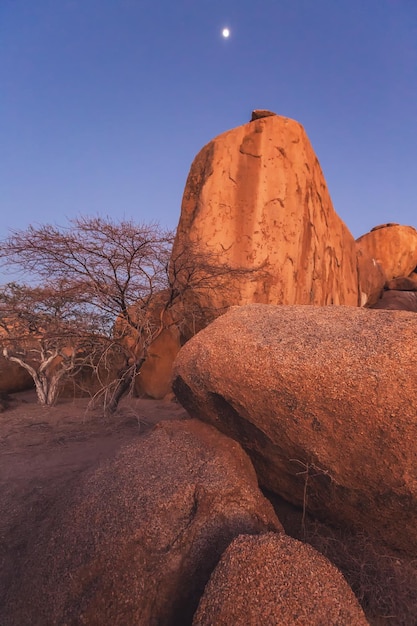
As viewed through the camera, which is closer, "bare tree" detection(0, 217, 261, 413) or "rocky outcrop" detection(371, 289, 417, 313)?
"bare tree" detection(0, 217, 261, 413)

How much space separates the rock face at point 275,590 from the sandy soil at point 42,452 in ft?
3.48

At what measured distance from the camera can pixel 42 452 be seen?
3.42 meters

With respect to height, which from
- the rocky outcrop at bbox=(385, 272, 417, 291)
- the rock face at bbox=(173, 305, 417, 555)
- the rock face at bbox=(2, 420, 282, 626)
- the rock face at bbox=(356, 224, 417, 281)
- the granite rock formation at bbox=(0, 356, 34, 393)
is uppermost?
the rock face at bbox=(356, 224, 417, 281)

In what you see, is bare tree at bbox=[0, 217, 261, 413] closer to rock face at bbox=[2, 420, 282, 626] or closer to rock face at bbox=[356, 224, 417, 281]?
rock face at bbox=[2, 420, 282, 626]

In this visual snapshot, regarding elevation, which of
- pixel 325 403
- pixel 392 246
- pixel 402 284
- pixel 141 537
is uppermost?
pixel 392 246

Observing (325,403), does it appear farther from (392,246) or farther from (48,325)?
(392,246)

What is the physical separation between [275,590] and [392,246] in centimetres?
1436

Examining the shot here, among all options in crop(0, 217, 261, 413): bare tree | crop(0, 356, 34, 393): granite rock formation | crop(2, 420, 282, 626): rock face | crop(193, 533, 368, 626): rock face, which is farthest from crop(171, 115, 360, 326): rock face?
crop(0, 356, 34, 393): granite rock formation

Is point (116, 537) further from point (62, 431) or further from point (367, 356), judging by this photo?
point (62, 431)

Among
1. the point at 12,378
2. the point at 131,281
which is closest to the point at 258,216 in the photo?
the point at 131,281

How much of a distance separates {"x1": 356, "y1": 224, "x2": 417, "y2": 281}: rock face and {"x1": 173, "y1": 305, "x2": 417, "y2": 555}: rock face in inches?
503

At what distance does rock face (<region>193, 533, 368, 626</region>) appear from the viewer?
117 centimetres

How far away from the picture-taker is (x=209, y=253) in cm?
573

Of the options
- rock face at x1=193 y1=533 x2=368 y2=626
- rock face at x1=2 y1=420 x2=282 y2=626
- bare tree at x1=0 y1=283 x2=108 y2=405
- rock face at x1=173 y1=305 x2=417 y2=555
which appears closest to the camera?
rock face at x1=193 y1=533 x2=368 y2=626
